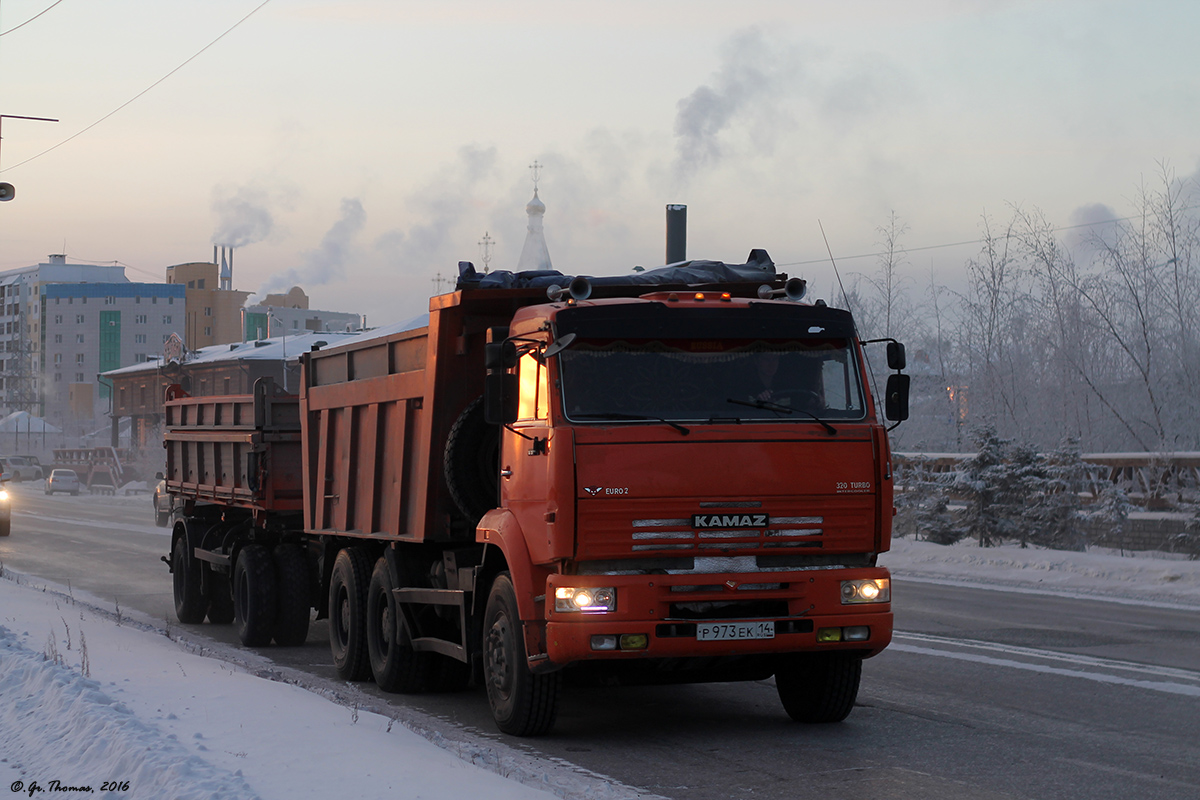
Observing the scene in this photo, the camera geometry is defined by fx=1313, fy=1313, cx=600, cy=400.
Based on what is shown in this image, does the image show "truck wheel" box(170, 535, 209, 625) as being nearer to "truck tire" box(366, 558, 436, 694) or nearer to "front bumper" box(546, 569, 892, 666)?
"truck tire" box(366, 558, 436, 694)

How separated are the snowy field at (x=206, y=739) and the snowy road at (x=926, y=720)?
0.07 m

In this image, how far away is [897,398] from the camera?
8.28 m

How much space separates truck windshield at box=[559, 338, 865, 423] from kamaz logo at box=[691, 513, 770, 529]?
58 centimetres

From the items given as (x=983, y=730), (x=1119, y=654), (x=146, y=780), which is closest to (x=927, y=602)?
(x=1119, y=654)

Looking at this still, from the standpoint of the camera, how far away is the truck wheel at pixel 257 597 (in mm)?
13336

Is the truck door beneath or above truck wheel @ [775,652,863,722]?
above

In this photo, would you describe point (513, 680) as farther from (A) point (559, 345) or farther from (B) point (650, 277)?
(B) point (650, 277)

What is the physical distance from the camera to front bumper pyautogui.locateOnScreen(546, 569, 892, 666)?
733 cm

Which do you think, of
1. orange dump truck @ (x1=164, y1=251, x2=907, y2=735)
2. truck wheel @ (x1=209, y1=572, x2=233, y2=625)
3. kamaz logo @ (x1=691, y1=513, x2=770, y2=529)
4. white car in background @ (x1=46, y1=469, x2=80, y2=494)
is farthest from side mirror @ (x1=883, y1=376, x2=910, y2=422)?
white car in background @ (x1=46, y1=469, x2=80, y2=494)

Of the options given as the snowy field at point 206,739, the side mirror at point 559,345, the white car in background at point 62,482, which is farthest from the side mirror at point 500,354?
the white car in background at point 62,482

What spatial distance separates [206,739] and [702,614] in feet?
9.05

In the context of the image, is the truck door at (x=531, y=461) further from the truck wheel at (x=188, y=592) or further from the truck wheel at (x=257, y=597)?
the truck wheel at (x=188, y=592)

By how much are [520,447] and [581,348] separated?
0.74 m

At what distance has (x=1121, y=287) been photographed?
36.8m
